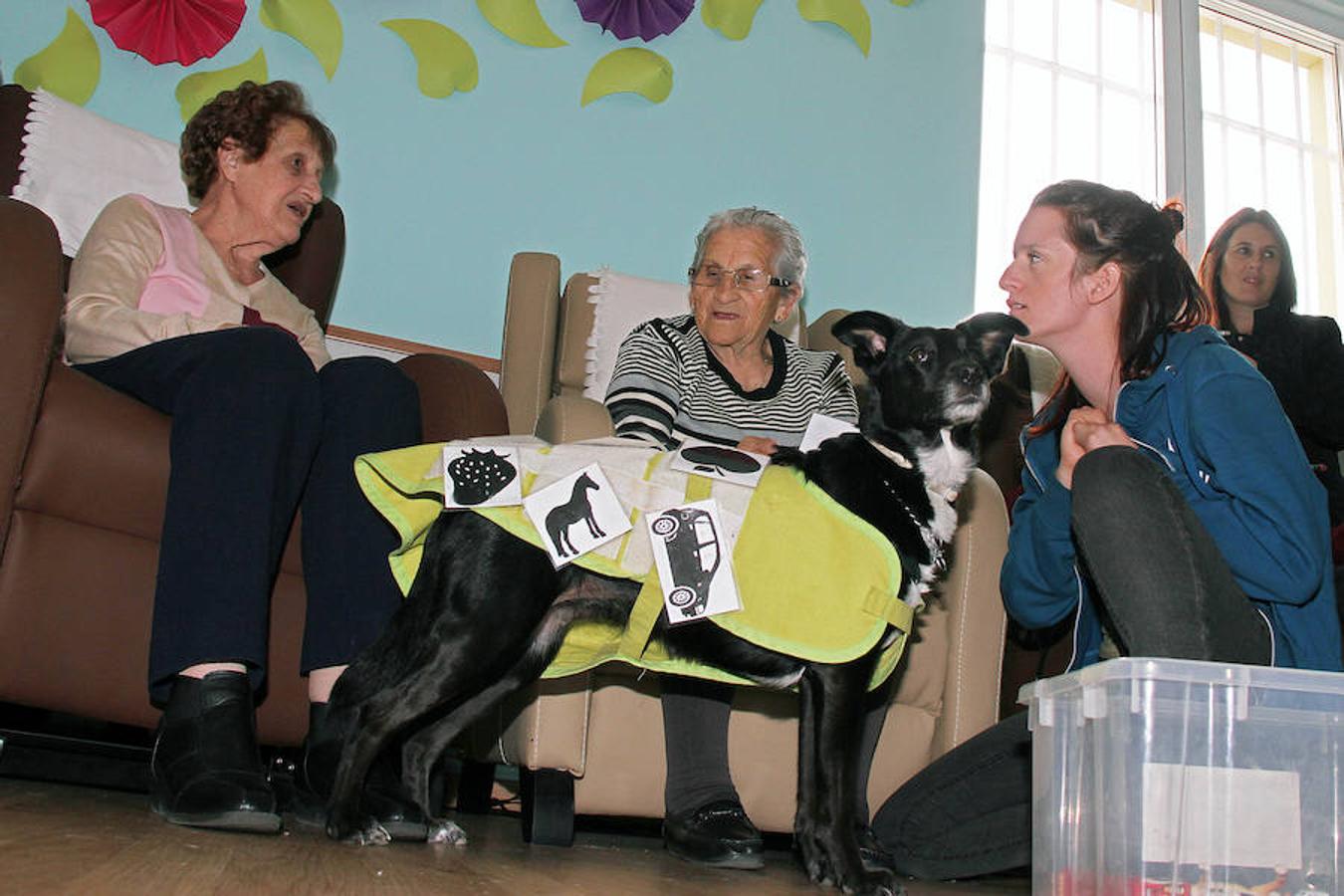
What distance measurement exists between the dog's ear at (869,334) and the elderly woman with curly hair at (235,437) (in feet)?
2.25

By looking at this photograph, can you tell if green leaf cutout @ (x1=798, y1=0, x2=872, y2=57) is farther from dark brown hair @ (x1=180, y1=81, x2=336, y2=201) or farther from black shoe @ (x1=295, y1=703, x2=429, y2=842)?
black shoe @ (x1=295, y1=703, x2=429, y2=842)

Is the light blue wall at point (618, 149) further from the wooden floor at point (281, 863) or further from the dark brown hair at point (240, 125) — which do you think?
the wooden floor at point (281, 863)

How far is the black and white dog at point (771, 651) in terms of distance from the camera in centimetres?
156

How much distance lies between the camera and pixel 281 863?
4.08 ft

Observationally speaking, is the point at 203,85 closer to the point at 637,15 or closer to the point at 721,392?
the point at 637,15

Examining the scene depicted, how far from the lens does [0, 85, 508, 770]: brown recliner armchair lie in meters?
1.65

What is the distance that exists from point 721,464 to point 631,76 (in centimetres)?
198

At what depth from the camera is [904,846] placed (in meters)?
1.91

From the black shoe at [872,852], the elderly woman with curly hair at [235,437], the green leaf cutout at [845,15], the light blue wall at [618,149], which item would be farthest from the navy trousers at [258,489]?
the green leaf cutout at [845,15]

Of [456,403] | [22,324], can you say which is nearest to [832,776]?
[456,403]

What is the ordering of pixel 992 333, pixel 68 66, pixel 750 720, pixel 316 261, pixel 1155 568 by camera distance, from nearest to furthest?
pixel 1155 568 → pixel 992 333 → pixel 750 720 → pixel 316 261 → pixel 68 66

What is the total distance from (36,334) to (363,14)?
1.72 meters

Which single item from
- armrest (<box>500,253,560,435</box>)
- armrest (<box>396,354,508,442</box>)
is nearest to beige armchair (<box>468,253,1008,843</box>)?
armrest (<box>396,354,508,442</box>)

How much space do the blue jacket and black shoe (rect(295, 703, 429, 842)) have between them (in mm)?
950
